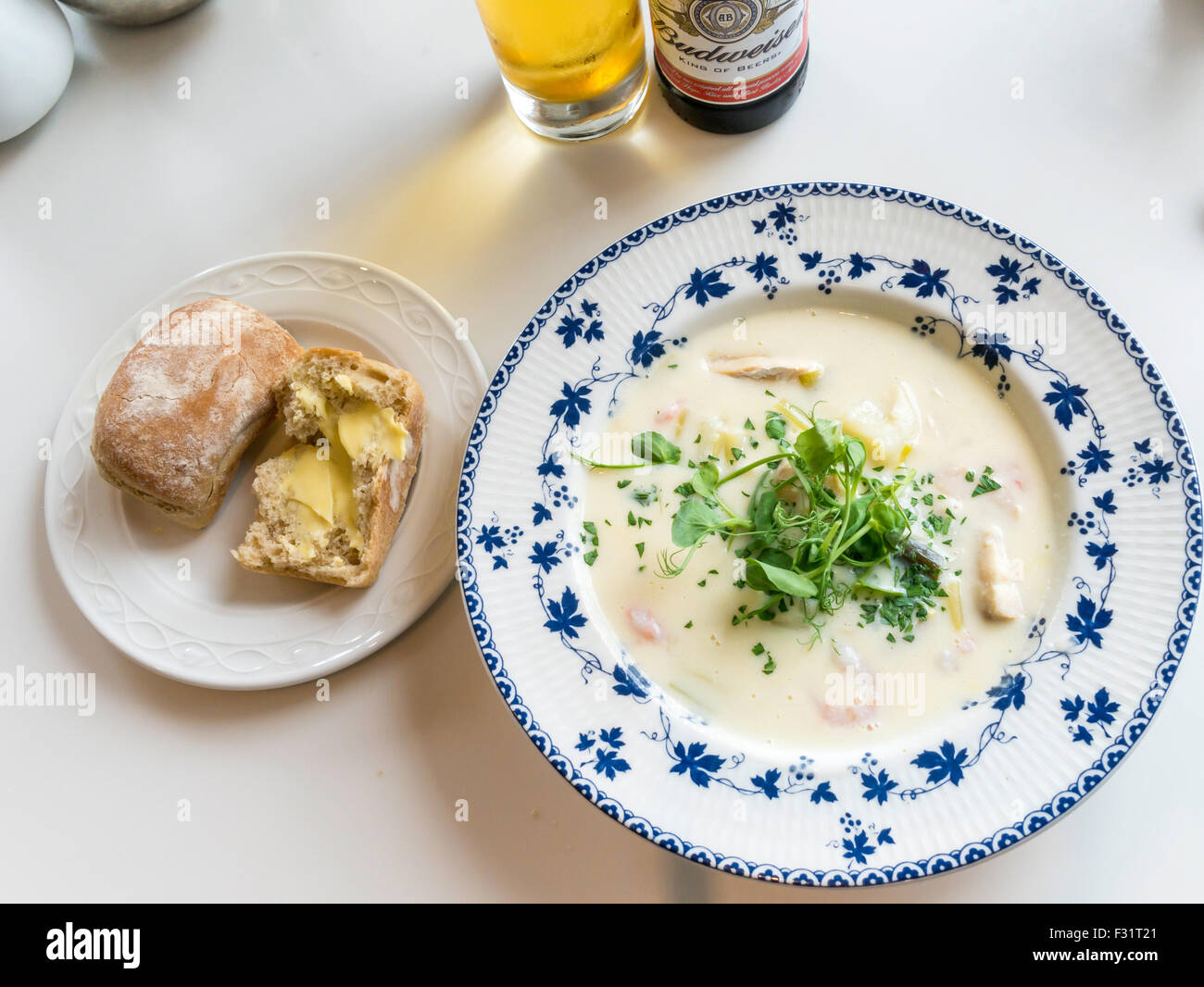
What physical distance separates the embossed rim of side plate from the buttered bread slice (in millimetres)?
44

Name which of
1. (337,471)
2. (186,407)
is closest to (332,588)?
(337,471)

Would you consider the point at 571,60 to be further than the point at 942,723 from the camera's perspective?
Yes

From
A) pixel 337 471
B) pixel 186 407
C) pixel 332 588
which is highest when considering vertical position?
pixel 186 407

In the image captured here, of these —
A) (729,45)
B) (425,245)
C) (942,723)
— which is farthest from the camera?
(425,245)

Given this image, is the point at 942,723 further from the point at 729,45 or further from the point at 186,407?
the point at 186,407

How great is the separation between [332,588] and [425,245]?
23.3 inches

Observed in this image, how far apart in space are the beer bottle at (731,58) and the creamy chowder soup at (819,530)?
1.19 feet

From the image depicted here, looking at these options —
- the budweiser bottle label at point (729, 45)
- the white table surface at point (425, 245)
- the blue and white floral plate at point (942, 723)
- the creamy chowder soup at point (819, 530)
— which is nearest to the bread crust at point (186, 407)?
the white table surface at point (425, 245)

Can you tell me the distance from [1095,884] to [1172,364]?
758mm

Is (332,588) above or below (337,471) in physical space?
below

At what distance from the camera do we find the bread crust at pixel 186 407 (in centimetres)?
137

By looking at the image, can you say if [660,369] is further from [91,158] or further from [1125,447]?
[91,158]

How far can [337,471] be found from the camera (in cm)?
143
